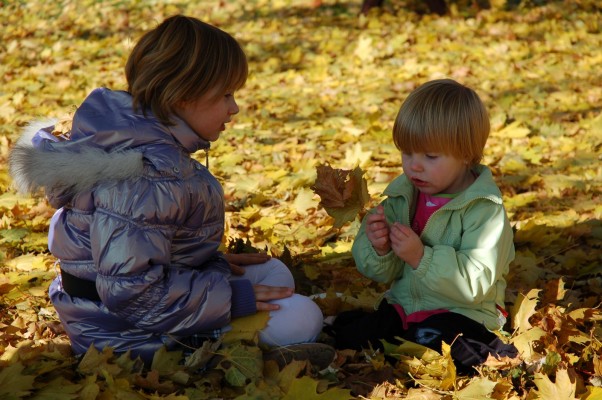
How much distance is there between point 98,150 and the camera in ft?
7.77

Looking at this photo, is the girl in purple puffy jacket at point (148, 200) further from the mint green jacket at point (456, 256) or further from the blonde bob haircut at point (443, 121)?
the blonde bob haircut at point (443, 121)

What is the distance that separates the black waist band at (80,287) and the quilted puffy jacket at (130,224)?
0.02 meters

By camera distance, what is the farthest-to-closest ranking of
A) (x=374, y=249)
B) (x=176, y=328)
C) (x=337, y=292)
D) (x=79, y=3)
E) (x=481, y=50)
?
(x=79, y=3)
(x=481, y=50)
(x=337, y=292)
(x=374, y=249)
(x=176, y=328)

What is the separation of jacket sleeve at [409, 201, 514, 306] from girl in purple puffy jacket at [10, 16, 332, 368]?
21.3 inches

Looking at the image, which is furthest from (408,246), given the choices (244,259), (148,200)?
(148,200)

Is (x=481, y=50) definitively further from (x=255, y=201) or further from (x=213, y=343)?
(x=213, y=343)

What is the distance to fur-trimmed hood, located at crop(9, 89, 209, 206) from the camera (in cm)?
232

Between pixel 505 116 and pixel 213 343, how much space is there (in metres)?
3.66

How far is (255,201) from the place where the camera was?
427 centimetres

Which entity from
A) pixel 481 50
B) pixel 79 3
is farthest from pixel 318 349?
pixel 79 3

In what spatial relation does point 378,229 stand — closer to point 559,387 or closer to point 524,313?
point 524,313

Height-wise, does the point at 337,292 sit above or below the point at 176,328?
below

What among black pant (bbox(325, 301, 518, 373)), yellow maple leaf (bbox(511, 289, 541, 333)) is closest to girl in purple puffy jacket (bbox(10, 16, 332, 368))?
black pant (bbox(325, 301, 518, 373))

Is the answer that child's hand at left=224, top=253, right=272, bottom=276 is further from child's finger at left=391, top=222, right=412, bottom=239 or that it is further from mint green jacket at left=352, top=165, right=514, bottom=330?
child's finger at left=391, top=222, right=412, bottom=239
